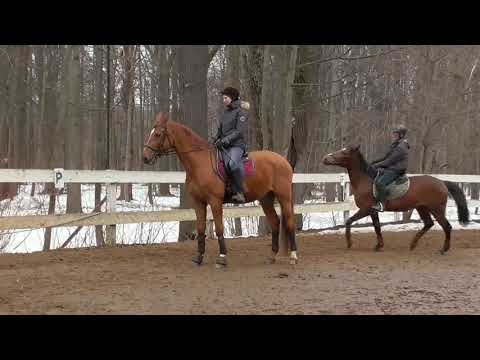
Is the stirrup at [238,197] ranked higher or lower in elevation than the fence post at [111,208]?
higher

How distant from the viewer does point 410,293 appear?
6406 mm

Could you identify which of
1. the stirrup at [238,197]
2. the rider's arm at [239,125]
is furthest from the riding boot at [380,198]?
the rider's arm at [239,125]

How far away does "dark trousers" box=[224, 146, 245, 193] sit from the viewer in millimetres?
8008

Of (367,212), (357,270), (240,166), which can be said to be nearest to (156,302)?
(240,166)

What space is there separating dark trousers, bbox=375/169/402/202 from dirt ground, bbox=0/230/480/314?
115cm

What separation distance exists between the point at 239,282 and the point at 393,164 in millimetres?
4899

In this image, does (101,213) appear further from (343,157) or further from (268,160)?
(343,157)

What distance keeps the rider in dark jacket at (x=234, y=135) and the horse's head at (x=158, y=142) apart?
777 mm

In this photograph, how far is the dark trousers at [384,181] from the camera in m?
10.3

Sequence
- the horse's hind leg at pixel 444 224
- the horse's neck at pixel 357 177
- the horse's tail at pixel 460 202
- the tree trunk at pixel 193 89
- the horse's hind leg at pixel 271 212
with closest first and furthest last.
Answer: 1. the horse's hind leg at pixel 271 212
2. the horse's hind leg at pixel 444 224
3. the horse's neck at pixel 357 177
4. the horse's tail at pixel 460 202
5. the tree trunk at pixel 193 89

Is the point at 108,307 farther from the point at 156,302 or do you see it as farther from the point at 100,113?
the point at 100,113

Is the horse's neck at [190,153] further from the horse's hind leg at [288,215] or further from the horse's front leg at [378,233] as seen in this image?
the horse's front leg at [378,233]

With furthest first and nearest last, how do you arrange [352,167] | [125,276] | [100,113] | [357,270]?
[100,113], [352,167], [357,270], [125,276]

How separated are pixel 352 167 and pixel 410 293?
4565 mm
